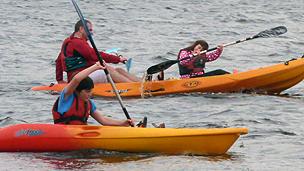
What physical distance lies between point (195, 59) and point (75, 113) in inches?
181

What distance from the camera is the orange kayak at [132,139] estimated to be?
891 cm

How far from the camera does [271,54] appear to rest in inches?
796

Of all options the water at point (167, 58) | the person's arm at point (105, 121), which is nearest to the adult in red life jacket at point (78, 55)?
the water at point (167, 58)

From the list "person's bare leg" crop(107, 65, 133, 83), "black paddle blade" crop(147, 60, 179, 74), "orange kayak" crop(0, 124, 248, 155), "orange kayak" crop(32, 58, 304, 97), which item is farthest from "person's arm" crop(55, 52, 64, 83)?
"orange kayak" crop(0, 124, 248, 155)

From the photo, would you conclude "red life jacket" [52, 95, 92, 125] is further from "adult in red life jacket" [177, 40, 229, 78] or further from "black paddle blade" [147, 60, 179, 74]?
"adult in red life jacket" [177, 40, 229, 78]

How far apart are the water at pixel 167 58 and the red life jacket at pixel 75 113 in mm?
370

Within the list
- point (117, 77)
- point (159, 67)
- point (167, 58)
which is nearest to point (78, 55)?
point (117, 77)

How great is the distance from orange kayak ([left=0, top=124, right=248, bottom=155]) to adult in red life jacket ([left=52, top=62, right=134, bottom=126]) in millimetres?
167

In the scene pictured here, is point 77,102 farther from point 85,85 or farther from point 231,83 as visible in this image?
point 231,83

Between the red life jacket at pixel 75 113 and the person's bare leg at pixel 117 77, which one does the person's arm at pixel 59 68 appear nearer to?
the person's bare leg at pixel 117 77

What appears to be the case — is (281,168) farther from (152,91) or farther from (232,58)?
(232,58)

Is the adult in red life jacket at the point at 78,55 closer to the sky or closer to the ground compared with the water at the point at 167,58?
closer to the sky

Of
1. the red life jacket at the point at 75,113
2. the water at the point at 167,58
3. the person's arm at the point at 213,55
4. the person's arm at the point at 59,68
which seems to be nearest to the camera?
the water at the point at 167,58

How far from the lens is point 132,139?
29.5 ft
